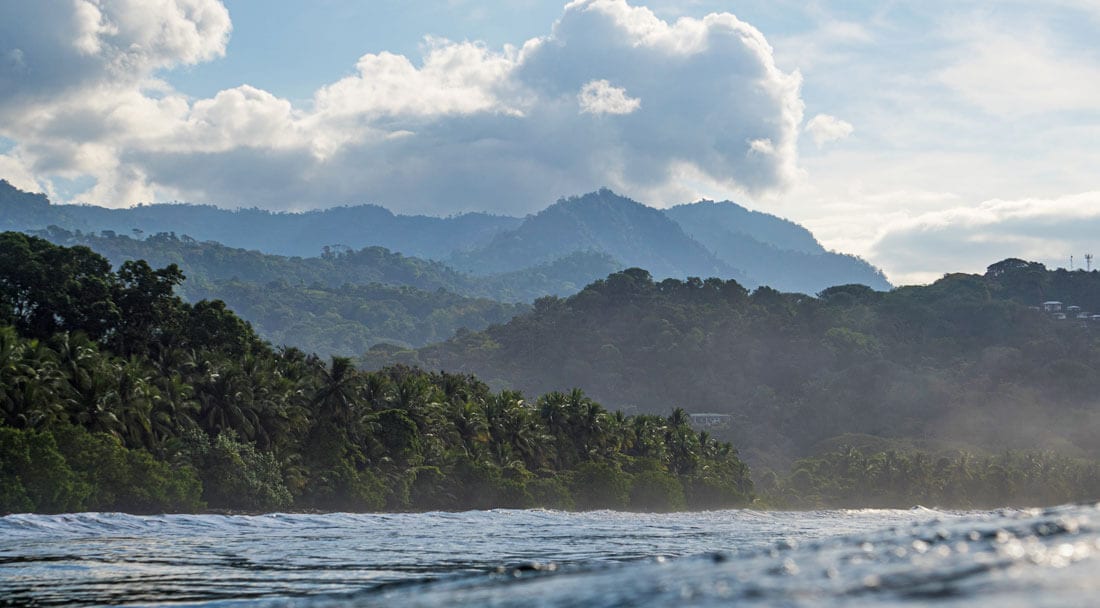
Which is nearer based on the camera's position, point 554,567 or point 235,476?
point 554,567

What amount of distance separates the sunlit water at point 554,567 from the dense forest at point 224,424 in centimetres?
1215

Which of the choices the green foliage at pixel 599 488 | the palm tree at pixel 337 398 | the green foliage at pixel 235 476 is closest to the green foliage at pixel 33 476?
the green foliage at pixel 235 476

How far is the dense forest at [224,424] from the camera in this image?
67375mm

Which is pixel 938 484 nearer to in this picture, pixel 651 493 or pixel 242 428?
pixel 651 493

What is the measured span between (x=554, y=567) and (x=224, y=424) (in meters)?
71.1

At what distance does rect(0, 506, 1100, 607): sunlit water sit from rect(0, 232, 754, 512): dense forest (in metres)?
12.1

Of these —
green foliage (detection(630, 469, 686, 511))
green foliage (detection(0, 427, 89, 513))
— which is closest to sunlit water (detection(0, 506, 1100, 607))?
green foliage (detection(0, 427, 89, 513))

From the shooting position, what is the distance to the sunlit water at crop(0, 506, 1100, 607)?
12617mm

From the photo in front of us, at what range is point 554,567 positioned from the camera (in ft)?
64.4

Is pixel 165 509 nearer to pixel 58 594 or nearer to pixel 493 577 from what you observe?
pixel 58 594

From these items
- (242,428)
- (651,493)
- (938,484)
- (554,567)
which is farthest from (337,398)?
(938,484)

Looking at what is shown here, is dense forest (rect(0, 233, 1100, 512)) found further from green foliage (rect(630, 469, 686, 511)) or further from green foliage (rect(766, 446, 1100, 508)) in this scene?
green foliage (rect(766, 446, 1100, 508))

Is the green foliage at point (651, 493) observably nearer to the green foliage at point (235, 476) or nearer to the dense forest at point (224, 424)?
the dense forest at point (224, 424)

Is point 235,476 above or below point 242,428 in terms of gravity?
below
